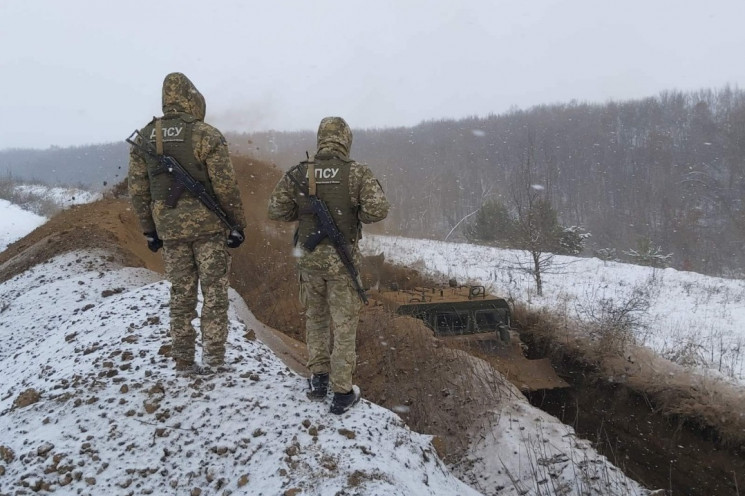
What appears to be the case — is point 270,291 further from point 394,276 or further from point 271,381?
point 271,381

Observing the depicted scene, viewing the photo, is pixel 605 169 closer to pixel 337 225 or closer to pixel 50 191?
pixel 50 191

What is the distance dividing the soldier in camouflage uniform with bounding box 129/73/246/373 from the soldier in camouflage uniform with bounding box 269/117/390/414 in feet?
1.97

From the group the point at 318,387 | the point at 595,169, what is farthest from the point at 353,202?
the point at 595,169

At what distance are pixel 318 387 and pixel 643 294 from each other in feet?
43.3

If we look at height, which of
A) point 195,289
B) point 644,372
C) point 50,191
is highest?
point 195,289

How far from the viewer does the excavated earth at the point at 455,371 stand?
6328 mm

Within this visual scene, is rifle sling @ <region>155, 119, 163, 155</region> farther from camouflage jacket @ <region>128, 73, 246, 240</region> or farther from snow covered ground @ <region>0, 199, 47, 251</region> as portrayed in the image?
snow covered ground @ <region>0, 199, 47, 251</region>

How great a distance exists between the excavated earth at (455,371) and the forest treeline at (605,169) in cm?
2784

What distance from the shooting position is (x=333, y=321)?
3846mm

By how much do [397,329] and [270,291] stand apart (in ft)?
13.9

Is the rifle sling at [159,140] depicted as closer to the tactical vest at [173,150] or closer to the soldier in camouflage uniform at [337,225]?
the tactical vest at [173,150]

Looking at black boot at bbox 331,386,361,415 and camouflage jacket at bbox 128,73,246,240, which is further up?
camouflage jacket at bbox 128,73,246,240

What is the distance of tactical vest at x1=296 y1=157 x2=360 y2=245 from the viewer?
368 cm

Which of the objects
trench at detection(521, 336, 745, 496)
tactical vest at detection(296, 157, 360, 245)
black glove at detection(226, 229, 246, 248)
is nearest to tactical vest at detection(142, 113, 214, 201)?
black glove at detection(226, 229, 246, 248)
